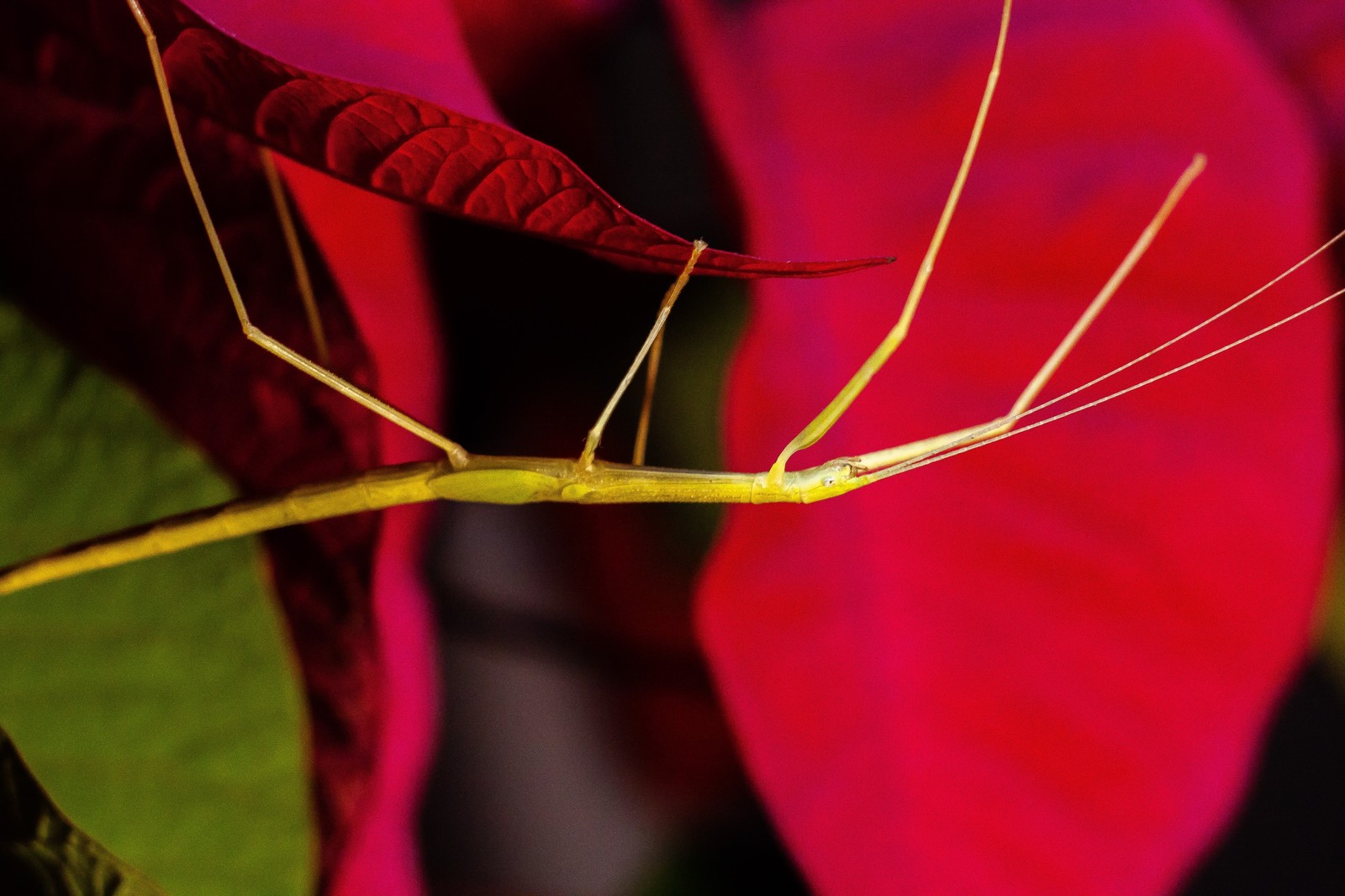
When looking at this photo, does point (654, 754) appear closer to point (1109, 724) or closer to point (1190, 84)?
point (1109, 724)

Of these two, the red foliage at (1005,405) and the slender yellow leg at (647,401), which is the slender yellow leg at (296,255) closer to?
the red foliage at (1005,405)

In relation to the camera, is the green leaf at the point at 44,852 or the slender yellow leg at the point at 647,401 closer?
the green leaf at the point at 44,852

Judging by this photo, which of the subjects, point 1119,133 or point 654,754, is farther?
point 654,754

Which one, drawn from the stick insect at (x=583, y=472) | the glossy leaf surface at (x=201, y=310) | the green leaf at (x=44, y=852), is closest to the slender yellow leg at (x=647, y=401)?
the stick insect at (x=583, y=472)

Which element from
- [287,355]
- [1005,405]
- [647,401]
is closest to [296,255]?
[287,355]

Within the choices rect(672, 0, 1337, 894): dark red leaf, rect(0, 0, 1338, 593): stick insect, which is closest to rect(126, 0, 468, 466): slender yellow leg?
rect(0, 0, 1338, 593): stick insect

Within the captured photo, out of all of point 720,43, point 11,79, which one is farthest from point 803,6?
point 11,79

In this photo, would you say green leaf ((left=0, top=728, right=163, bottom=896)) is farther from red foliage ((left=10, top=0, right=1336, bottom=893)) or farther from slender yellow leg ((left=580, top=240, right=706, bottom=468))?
slender yellow leg ((left=580, top=240, right=706, bottom=468))
